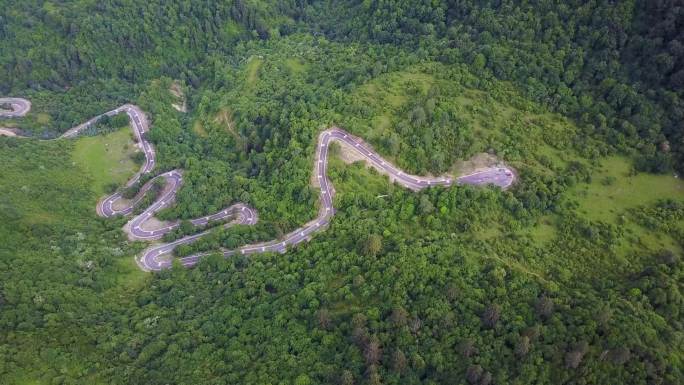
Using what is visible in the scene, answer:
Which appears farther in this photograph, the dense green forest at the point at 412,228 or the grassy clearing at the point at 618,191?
the grassy clearing at the point at 618,191

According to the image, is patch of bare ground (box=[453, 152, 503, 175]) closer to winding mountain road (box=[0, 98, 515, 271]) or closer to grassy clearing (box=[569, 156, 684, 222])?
winding mountain road (box=[0, 98, 515, 271])

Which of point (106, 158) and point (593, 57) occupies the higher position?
point (593, 57)

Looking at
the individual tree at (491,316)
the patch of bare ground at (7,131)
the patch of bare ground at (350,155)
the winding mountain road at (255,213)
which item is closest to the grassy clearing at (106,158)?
the winding mountain road at (255,213)

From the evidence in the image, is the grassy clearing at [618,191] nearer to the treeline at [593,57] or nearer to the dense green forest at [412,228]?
the dense green forest at [412,228]

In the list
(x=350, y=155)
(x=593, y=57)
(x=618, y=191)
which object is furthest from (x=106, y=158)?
(x=618, y=191)

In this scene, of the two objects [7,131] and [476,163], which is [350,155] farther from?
[7,131]

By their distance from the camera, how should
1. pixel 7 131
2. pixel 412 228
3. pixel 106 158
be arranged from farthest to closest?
pixel 7 131, pixel 106 158, pixel 412 228

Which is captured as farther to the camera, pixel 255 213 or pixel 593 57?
pixel 593 57
